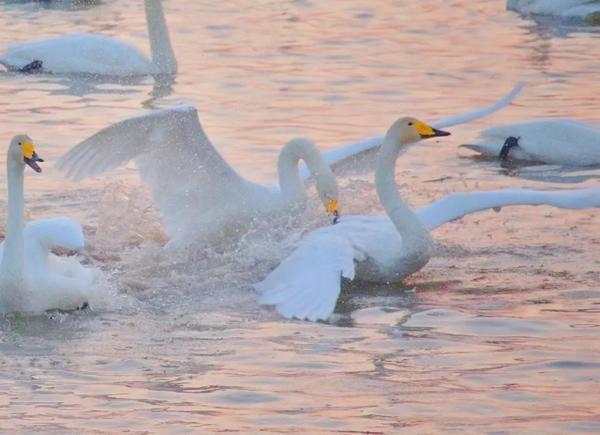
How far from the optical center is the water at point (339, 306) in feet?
24.0

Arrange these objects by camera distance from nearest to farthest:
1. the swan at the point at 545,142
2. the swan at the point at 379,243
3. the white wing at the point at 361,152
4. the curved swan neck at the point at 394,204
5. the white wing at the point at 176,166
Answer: the swan at the point at 379,243, the curved swan neck at the point at 394,204, the white wing at the point at 176,166, the white wing at the point at 361,152, the swan at the point at 545,142

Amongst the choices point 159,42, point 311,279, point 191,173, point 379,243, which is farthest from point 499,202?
point 159,42

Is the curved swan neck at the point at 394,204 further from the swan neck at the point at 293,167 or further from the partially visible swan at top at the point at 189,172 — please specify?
the swan neck at the point at 293,167

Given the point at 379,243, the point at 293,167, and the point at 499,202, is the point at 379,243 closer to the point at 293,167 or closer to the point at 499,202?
the point at 499,202

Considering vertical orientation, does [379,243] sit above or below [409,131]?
below

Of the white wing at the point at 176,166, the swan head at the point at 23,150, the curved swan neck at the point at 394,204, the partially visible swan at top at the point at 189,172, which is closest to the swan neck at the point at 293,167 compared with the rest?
the partially visible swan at top at the point at 189,172

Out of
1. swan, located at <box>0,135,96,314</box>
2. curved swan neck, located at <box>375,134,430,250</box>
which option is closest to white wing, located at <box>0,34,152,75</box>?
curved swan neck, located at <box>375,134,430,250</box>

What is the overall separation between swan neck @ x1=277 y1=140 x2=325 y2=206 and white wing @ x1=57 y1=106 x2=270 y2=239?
13 centimetres

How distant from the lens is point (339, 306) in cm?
921

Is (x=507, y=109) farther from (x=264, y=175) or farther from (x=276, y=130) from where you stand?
(x=264, y=175)

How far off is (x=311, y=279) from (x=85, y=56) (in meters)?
8.29

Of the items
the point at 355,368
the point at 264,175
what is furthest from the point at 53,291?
the point at 264,175

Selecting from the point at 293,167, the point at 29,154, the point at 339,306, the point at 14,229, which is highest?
the point at 29,154

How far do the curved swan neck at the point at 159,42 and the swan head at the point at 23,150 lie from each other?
25.5 ft
